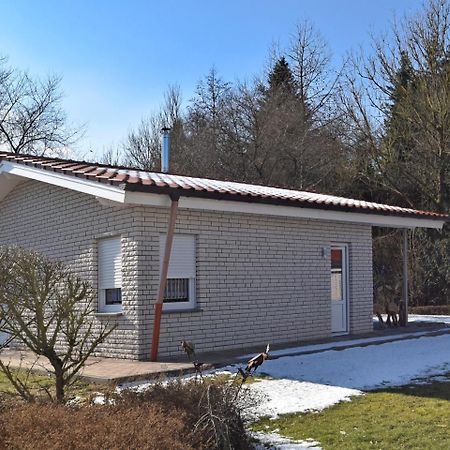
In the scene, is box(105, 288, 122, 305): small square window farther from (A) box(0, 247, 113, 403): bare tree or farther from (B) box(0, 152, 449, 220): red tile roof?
(A) box(0, 247, 113, 403): bare tree

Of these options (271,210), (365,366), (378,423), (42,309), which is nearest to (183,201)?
(271,210)

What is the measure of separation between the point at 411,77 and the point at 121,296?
55.6 feet

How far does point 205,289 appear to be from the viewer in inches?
459

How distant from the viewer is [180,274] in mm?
11438

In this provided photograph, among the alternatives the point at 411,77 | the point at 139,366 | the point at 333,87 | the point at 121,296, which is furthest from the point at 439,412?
the point at 333,87

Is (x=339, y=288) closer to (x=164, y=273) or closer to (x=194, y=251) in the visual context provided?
(x=194, y=251)

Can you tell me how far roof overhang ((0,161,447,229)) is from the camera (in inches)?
403

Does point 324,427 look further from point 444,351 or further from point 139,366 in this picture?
point 444,351

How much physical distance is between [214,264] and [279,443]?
19.7 feet

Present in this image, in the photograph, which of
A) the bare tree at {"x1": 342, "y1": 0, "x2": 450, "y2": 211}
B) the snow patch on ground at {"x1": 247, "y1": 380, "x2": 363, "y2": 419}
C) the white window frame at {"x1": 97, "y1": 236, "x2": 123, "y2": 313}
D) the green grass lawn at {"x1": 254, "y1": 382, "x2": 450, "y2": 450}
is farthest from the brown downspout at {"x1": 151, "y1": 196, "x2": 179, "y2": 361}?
the bare tree at {"x1": 342, "y1": 0, "x2": 450, "y2": 211}

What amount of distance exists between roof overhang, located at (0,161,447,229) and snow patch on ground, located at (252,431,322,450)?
4.76 m

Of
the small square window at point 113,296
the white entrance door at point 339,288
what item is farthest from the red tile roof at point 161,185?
the small square window at point 113,296

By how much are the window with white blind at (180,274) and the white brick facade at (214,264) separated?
0.13 metres

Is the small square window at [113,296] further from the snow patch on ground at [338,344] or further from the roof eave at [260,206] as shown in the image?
the snow patch on ground at [338,344]
